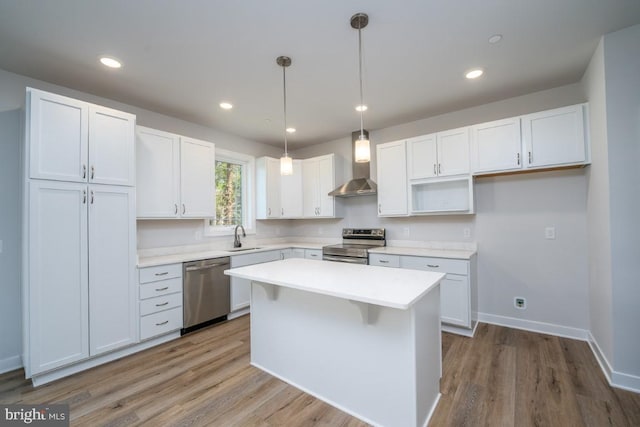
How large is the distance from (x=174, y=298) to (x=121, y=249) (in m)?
0.78

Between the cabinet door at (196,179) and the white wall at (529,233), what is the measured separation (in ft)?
10.0

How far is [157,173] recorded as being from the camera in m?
3.14

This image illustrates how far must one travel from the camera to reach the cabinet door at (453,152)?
10.6ft

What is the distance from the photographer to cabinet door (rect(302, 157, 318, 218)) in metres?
4.65

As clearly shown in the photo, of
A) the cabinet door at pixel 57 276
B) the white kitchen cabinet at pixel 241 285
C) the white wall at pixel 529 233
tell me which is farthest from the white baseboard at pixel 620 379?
the cabinet door at pixel 57 276

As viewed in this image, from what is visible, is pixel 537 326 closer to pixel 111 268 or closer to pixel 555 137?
pixel 555 137

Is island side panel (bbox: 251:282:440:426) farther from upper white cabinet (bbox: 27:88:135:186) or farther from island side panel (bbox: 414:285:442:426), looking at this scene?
upper white cabinet (bbox: 27:88:135:186)

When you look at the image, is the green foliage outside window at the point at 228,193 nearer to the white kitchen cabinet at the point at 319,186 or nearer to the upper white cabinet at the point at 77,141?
the white kitchen cabinet at the point at 319,186

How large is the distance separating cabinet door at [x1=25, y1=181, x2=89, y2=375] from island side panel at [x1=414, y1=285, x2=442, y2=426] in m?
2.76

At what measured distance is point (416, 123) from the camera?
392 centimetres

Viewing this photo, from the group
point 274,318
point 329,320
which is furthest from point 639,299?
point 274,318

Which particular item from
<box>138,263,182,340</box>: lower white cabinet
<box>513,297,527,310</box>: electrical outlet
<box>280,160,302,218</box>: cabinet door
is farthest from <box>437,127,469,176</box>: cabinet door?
<box>138,263,182,340</box>: lower white cabinet

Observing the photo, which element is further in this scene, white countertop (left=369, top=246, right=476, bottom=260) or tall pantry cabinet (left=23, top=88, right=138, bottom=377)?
white countertop (left=369, top=246, right=476, bottom=260)

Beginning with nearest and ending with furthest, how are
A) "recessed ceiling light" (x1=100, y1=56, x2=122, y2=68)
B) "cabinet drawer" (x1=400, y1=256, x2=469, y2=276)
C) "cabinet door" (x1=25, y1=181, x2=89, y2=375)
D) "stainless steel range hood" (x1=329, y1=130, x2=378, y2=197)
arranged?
"cabinet door" (x1=25, y1=181, x2=89, y2=375)
"recessed ceiling light" (x1=100, y1=56, x2=122, y2=68)
"cabinet drawer" (x1=400, y1=256, x2=469, y2=276)
"stainless steel range hood" (x1=329, y1=130, x2=378, y2=197)
